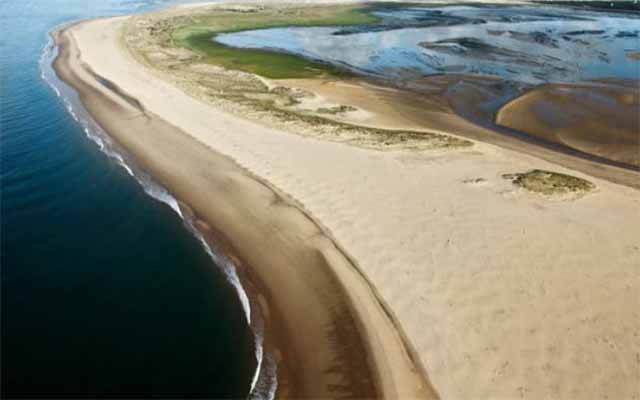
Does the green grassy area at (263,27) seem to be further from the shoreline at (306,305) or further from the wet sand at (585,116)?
the shoreline at (306,305)

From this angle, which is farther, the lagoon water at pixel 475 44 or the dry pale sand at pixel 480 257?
the lagoon water at pixel 475 44

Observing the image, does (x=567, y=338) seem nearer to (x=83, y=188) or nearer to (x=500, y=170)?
(x=500, y=170)

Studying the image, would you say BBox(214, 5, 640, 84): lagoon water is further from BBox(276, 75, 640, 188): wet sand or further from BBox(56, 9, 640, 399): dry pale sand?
BBox(56, 9, 640, 399): dry pale sand

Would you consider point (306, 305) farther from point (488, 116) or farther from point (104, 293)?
point (488, 116)

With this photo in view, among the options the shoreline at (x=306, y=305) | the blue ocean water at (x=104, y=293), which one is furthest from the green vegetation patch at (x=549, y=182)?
the blue ocean water at (x=104, y=293)

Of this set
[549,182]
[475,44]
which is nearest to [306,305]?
[549,182]

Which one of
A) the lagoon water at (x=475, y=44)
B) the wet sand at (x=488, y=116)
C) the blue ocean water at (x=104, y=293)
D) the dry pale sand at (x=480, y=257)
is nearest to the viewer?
the blue ocean water at (x=104, y=293)

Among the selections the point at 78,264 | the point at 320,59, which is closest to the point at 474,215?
the point at 78,264
